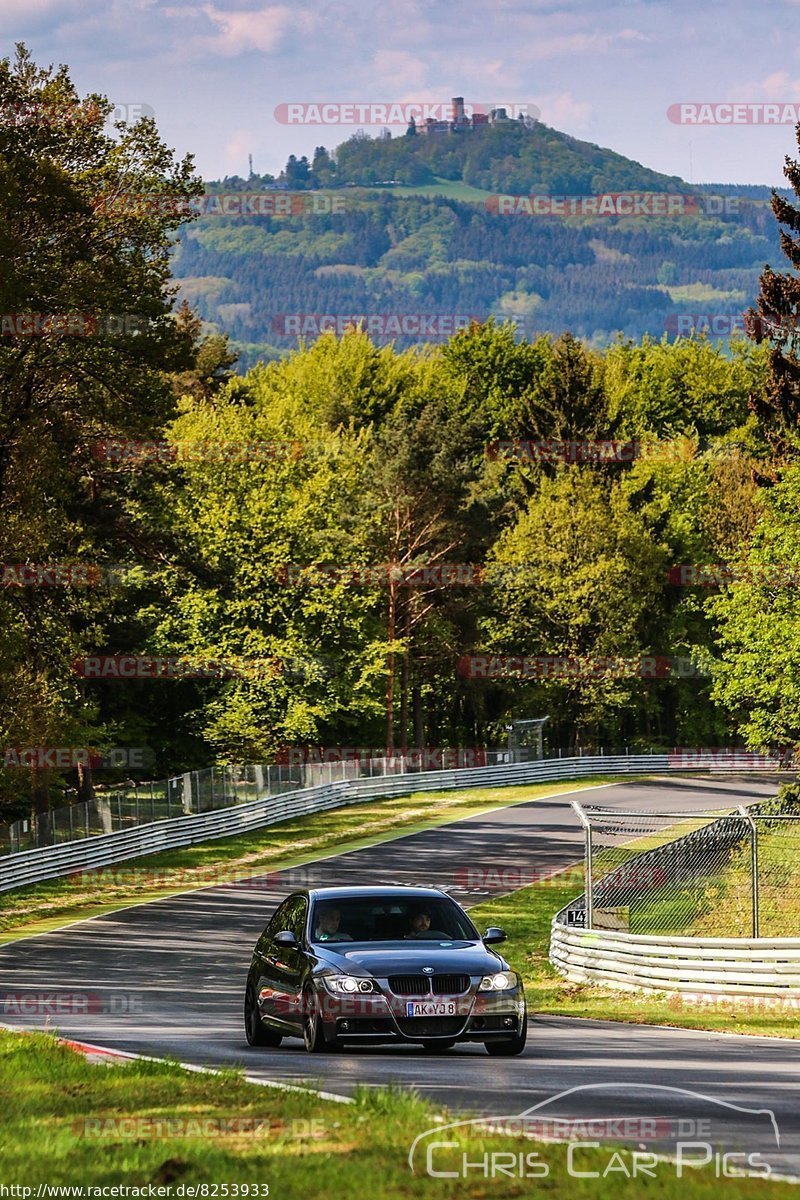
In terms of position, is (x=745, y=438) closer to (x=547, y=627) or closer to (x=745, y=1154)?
Result: (x=547, y=627)

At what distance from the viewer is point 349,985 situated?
14281 millimetres

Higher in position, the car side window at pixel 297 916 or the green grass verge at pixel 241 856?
the car side window at pixel 297 916

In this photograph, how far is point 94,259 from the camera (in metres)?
37.8

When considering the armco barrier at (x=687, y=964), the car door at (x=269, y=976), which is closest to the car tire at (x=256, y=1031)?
the car door at (x=269, y=976)

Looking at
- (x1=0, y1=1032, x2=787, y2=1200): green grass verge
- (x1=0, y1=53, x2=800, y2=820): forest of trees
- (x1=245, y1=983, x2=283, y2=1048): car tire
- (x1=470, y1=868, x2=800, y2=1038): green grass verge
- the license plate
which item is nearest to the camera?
(x1=0, y1=1032, x2=787, y2=1200): green grass verge

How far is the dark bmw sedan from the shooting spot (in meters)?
14.2

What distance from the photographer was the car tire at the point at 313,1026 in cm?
1441

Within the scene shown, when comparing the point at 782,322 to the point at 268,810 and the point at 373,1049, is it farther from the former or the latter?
the point at 373,1049

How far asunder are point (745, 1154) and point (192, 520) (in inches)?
2318

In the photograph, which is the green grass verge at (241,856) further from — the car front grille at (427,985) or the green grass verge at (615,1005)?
the car front grille at (427,985)

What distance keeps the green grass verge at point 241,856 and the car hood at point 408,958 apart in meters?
19.3

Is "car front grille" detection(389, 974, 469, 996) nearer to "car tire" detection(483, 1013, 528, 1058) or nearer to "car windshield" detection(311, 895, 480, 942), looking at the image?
"car tire" detection(483, 1013, 528, 1058)

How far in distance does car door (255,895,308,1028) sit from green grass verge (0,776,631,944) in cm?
1761

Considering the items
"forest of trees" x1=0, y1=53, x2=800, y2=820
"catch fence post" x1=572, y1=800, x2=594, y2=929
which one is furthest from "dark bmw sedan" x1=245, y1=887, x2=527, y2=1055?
"forest of trees" x1=0, y1=53, x2=800, y2=820
